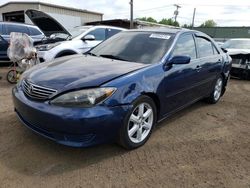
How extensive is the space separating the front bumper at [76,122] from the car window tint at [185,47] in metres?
1.56

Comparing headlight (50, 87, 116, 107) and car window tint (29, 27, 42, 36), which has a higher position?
car window tint (29, 27, 42, 36)

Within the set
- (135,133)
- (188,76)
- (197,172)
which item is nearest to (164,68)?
(188,76)

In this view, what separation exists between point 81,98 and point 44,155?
2.93 feet

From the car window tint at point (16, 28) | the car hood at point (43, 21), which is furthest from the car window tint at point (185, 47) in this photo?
the car hood at point (43, 21)

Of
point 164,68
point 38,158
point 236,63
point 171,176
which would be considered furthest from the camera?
point 236,63

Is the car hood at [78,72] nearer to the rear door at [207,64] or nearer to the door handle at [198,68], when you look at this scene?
the door handle at [198,68]

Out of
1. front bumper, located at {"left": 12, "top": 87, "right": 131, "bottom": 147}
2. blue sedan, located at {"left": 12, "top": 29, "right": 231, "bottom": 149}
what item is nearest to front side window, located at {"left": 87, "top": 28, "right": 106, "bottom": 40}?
blue sedan, located at {"left": 12, "top": 29, "right": 231, "bottom": 149}

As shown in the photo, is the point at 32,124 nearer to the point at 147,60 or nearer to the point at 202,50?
the point at 147,60

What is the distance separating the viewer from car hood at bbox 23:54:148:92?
297 centimetres

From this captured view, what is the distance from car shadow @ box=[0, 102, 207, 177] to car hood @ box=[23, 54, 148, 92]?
0.82 metres

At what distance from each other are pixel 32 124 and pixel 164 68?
1.87 metres

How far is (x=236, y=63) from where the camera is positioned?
9.23 meters

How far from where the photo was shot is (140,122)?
3.39 m

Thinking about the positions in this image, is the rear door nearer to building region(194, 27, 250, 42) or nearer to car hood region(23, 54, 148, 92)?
car hood region(23, 54, 148, 92)
